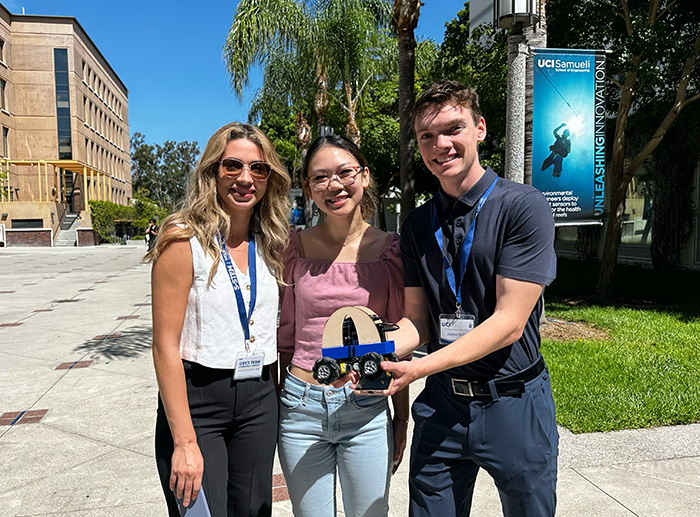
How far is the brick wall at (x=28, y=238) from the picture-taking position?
124 feet

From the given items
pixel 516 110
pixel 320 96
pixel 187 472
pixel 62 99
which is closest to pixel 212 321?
pixel 187 472

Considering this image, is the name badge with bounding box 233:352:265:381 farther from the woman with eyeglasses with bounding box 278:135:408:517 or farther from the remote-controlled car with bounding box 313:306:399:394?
the remote-controlled car with bounding box 313:306:399:394

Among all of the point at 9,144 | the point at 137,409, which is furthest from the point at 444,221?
the point at 9,144

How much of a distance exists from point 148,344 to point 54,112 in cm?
4557

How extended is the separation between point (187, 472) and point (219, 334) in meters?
0.48

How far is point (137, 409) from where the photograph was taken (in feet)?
15.8

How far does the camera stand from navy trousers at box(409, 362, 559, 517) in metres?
1.83

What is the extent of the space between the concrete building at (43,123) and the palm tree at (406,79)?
3762cm

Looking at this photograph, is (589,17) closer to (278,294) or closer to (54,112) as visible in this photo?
(278,294)

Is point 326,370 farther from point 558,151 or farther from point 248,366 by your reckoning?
point 558,151

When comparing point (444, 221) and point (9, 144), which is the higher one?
point (9, 144)

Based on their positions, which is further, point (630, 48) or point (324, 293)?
point (630, 48)

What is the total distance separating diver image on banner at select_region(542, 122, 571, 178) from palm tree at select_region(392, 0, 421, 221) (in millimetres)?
1930

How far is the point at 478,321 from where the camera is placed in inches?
72.0
